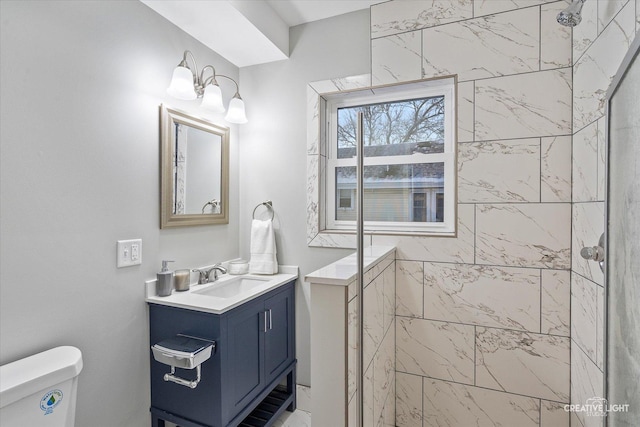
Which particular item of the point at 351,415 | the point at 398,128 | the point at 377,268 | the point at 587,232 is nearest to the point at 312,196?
the point at 398,128

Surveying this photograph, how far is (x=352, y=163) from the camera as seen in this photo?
202cm

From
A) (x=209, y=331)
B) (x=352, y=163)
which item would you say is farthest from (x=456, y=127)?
(x=209, y=331)

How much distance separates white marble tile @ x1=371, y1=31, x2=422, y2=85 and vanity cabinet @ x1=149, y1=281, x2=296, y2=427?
1479 mm

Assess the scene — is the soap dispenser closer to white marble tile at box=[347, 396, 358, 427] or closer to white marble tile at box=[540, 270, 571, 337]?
white marble tile at box=[347, 396, 358, 427]

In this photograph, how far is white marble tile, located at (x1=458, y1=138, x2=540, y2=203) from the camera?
152 centimetres

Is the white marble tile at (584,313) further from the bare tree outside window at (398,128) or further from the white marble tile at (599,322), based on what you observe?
the bare tree outside window at (398,128)

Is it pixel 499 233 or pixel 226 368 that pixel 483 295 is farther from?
pixel 226 368

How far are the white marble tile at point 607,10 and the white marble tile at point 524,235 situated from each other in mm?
772

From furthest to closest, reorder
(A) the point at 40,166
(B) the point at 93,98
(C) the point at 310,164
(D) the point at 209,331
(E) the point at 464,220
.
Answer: (C) the point at 310,164, (E) the point at 464,220, (D) the point at 209,331, (B) the point at 93,98, (A) the point at 40,166

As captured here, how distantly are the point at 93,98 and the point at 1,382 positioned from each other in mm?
1088

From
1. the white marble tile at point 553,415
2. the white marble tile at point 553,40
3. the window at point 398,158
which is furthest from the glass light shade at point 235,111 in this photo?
the white marble tile at point 553,415

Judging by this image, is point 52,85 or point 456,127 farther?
point 456,127

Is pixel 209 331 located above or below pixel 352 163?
below

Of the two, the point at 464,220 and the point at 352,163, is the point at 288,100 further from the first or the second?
the point at 464,220
